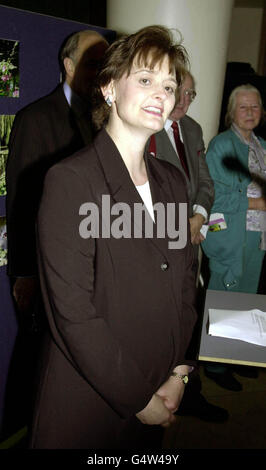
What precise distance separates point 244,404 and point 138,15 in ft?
8.23

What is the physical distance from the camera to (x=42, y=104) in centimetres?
174

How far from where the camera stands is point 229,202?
8.76 feet

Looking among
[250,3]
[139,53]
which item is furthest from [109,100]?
[250,3]

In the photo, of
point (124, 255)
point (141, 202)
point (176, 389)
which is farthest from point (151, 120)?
point (176, 389)

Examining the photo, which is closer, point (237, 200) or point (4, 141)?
point (4, 141)

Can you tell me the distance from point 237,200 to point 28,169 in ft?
4.92

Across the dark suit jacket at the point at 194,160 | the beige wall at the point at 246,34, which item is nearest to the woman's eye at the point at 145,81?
the dark suit jacket at the point at 194,160

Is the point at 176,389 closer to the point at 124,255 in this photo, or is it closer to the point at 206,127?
the point at 124,255

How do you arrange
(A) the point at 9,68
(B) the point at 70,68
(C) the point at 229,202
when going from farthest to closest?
(C) the point at 229,202
(B) the point at 70,68
(A) the point at 9,68

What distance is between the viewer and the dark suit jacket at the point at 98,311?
95 cm

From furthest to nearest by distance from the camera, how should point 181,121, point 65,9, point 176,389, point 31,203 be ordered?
point 65,9, point 181,121, point 31,203, point 176,389

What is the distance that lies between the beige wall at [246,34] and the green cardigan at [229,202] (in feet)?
12.6

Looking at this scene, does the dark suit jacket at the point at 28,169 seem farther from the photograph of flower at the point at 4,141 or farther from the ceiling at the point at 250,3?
the ceiling at the point at 250,3

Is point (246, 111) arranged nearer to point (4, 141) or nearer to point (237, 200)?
point (237, 200)
